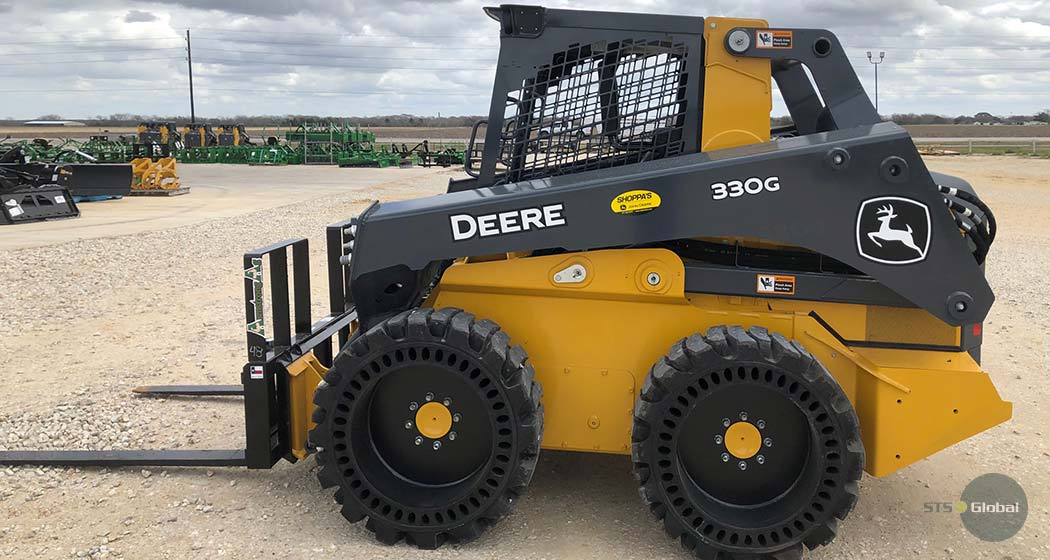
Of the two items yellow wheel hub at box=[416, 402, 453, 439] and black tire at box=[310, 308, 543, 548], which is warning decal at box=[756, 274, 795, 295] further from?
yellow wheel hub at box=[416, 402, 453, 439]

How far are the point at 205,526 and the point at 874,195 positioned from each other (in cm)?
359

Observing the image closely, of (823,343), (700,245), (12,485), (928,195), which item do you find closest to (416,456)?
(700,245)

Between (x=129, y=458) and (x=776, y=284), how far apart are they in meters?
3.75

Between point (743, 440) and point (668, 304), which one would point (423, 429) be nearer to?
point (668, 304)

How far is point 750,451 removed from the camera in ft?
13.2

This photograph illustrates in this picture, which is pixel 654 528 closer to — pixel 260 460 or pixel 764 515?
pixel 764 515

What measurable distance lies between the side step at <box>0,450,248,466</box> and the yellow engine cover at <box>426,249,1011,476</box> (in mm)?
1653

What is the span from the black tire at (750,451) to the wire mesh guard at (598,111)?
113cm

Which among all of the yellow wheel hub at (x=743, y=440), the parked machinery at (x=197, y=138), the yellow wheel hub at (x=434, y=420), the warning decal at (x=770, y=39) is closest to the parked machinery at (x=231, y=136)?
the parked machinery at (x=197, y=138)

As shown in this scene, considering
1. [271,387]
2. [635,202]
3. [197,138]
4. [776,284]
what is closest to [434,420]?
[271,387]

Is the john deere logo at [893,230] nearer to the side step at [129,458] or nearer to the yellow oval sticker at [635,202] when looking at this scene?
the yellow oval sticker at [635,202]

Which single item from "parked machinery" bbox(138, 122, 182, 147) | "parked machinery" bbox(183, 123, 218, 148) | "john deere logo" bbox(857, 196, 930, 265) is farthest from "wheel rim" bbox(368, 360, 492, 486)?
"parked machinery" bbox(183, 123, 218, 148)

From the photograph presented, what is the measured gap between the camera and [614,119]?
174 inches

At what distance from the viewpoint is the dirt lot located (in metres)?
4.18
